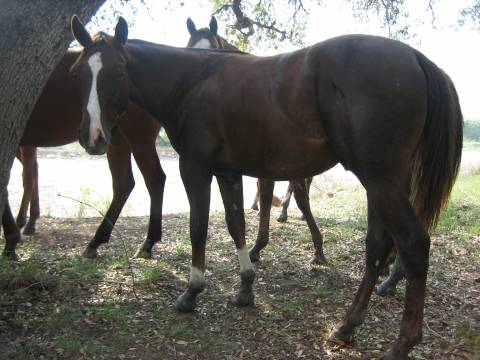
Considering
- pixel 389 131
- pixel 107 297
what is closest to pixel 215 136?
pixel 389 131

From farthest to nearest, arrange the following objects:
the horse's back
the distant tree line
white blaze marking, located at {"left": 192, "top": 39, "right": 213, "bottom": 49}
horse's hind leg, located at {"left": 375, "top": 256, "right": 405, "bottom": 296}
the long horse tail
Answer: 1. the distant tree line
2. white blaze marking, located at {"left": 192, "top": 39, "right": 213, "bottom": 49}
3. horse's hind leg, located at {"left": 375, "top": 256, "right": 405, "bottom": 296}
4. the long horse tail
5. the horse's back

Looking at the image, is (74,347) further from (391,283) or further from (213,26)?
(213,26)

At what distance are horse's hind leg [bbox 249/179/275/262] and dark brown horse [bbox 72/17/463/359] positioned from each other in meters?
0.92

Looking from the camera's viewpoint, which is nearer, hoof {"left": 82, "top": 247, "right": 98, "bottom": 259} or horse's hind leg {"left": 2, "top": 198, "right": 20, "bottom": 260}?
horse's hind leg {"left": 2, "top": 198, "right": 20, "bottom": 260}

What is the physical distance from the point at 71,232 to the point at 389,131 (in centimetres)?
441

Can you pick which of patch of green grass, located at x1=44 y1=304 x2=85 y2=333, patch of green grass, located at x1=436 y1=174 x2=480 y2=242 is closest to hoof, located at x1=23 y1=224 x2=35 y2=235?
patch of green grass, located at x1=44 y1=304 x2=85 y2=333

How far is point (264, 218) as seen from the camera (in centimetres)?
451

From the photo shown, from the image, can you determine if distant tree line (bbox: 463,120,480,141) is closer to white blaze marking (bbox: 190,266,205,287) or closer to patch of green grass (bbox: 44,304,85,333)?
white blaze marking (bbox: 190,266,205,287)

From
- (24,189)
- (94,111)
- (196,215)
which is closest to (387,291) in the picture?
(196,215)

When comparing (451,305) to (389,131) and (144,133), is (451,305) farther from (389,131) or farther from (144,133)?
(144,133)

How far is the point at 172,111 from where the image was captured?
11.2 feet

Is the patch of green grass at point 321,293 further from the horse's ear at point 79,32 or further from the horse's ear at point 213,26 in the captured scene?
the horse's ear at point 213,26

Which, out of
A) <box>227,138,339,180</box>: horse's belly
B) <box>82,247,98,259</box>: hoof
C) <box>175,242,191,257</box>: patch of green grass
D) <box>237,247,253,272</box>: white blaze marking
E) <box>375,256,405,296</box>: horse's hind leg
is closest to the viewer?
<box>227,138,339,180</box>: horse's belly

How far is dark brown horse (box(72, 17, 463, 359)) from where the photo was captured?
2.50 metres
